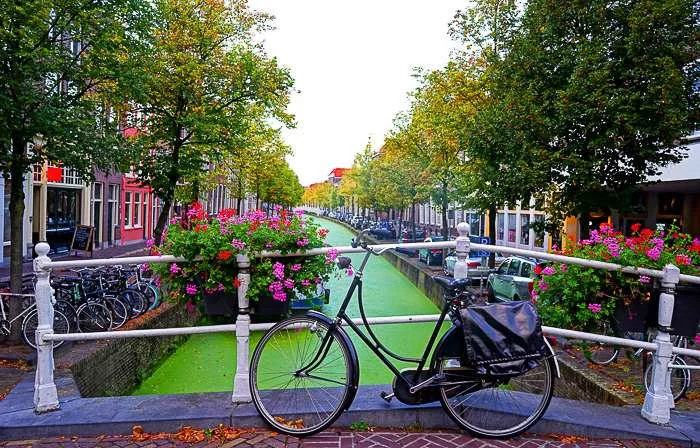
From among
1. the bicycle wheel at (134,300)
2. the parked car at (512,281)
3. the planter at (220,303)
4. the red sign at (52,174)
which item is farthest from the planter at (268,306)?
the red sign at (52,174)

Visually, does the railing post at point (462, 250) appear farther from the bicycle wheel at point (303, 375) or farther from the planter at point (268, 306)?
the planter at point (268, 306)

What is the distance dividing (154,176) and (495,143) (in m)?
8.88

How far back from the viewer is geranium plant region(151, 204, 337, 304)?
3689 mm

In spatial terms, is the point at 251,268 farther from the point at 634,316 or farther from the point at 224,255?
the point at 634,316

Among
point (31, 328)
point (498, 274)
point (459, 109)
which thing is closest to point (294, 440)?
point (31, 328)

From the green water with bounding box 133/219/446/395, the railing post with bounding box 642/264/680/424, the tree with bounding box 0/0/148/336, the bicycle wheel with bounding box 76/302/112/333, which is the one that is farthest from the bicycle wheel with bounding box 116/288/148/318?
the railing post with bounding box 642/264/680/424

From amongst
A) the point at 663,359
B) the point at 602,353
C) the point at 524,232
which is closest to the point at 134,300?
the point at 602,353

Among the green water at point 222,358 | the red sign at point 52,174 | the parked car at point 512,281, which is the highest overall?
the red sign at point 52,174

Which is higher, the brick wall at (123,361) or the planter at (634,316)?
the planter at (634,316)

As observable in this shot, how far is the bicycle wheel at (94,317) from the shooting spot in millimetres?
9477

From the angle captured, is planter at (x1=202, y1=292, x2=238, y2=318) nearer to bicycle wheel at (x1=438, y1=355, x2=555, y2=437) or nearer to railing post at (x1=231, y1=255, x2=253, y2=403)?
railing post at (x1=231, y1=255, x2=253, y2=403)

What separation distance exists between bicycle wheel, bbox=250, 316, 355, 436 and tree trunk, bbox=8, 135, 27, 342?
5319 millimetres

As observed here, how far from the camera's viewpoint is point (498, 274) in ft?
49.1

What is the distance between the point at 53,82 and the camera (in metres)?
7.59
